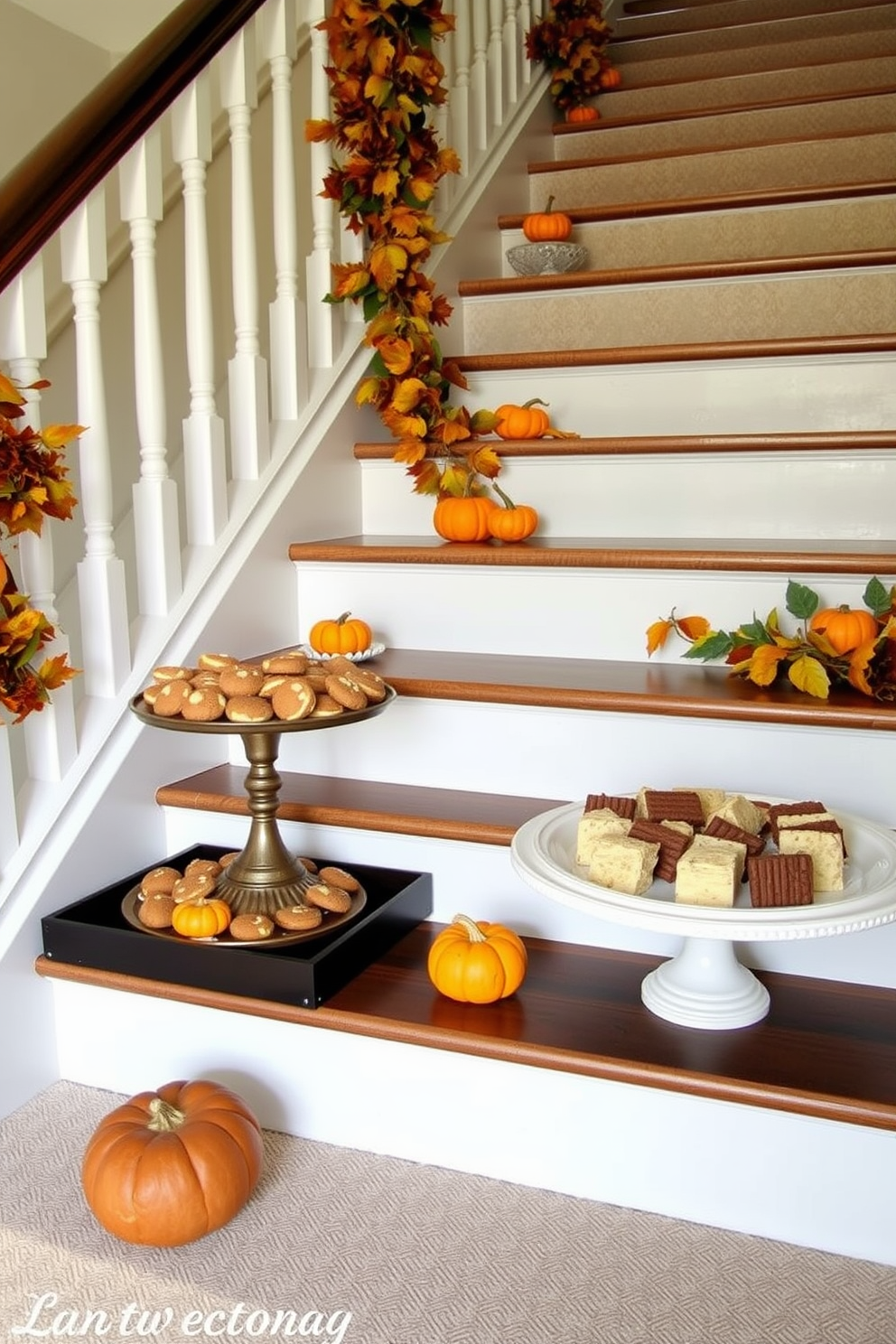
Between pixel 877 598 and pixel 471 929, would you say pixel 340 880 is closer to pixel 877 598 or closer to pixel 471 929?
pixel 471 929

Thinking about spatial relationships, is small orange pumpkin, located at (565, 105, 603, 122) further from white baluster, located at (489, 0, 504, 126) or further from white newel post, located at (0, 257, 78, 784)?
white newel post, located at (0, 257, 78, 784)

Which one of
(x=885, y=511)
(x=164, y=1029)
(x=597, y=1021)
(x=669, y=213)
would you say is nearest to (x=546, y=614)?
(x=885, y=511)

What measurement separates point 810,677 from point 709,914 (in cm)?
Result: 53

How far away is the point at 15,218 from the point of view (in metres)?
1.45

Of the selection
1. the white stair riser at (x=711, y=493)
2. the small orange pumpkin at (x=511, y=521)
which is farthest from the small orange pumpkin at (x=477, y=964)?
the white stair riser at (x=711, y=493)

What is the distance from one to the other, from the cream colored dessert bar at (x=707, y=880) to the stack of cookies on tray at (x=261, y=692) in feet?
1.53

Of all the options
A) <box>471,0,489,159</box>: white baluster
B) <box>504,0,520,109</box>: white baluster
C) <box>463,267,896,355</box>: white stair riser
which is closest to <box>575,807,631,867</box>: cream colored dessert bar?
<box>463,267,896,355</box>: white stair riser

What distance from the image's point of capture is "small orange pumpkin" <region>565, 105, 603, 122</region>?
3418 mm

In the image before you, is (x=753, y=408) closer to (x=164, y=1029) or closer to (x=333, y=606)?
(x=333, y=606)

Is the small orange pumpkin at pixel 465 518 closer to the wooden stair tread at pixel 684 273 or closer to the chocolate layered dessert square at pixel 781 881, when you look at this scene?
the wooden stair tread at pixel 684 273

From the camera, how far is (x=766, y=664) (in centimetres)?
165

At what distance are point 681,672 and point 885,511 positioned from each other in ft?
1.68

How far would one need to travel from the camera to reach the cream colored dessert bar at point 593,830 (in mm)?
1333

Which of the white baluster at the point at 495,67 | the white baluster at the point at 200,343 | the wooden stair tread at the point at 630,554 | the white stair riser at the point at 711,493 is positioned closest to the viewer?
the wooden stair tread at the point at 630,554
